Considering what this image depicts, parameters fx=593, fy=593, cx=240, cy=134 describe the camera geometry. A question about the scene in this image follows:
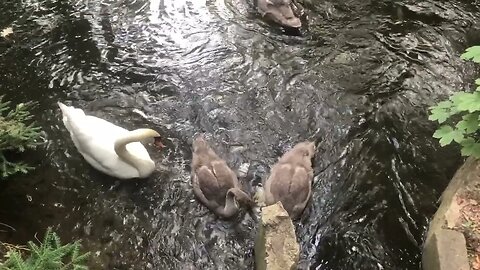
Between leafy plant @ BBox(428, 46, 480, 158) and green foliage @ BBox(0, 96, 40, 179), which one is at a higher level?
leafy plant @ BBox(428, 46, 480, 158)

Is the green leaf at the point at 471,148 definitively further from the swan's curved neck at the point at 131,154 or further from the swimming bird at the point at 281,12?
the swimming bird at the point at 281,12

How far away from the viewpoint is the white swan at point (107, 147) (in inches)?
181

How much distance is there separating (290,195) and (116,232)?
1.32 metres

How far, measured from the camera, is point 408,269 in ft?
13.4

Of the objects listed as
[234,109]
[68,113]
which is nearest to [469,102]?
[234,109]

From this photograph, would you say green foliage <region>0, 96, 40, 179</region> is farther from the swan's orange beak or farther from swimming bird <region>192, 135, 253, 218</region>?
swimming bird <region>192, 135, 253, 218</region>

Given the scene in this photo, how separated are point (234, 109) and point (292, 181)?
1.16 m

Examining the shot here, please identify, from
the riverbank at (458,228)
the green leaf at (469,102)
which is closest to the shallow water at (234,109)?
the riverbank at (458,228)

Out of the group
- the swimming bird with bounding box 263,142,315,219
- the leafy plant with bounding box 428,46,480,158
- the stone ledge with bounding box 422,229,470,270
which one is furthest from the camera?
the swimming bird with bounding box 263,142,315,219

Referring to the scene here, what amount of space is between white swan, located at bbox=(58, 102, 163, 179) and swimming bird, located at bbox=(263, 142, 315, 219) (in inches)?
37.5

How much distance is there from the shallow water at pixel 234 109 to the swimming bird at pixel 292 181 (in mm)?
149

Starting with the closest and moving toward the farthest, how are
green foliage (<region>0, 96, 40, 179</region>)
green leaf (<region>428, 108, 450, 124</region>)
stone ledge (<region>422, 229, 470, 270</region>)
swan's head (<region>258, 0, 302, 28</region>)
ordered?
stone ledge (<region>422, 229, 470, 270</region>) → green leaf (<region>428, 108, 450, 124</region>) → green foliage (<region>0, 96, 40, 179</region>) → swan's head (<region>258, 0, 302, 28</region>)

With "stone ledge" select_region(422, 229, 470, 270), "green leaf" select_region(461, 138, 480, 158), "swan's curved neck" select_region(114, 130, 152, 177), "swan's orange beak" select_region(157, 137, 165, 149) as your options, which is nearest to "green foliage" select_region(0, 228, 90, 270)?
"swan's curved neck" select_region(114, 130, 152, 177)

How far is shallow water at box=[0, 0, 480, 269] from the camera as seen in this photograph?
4.33 metres
